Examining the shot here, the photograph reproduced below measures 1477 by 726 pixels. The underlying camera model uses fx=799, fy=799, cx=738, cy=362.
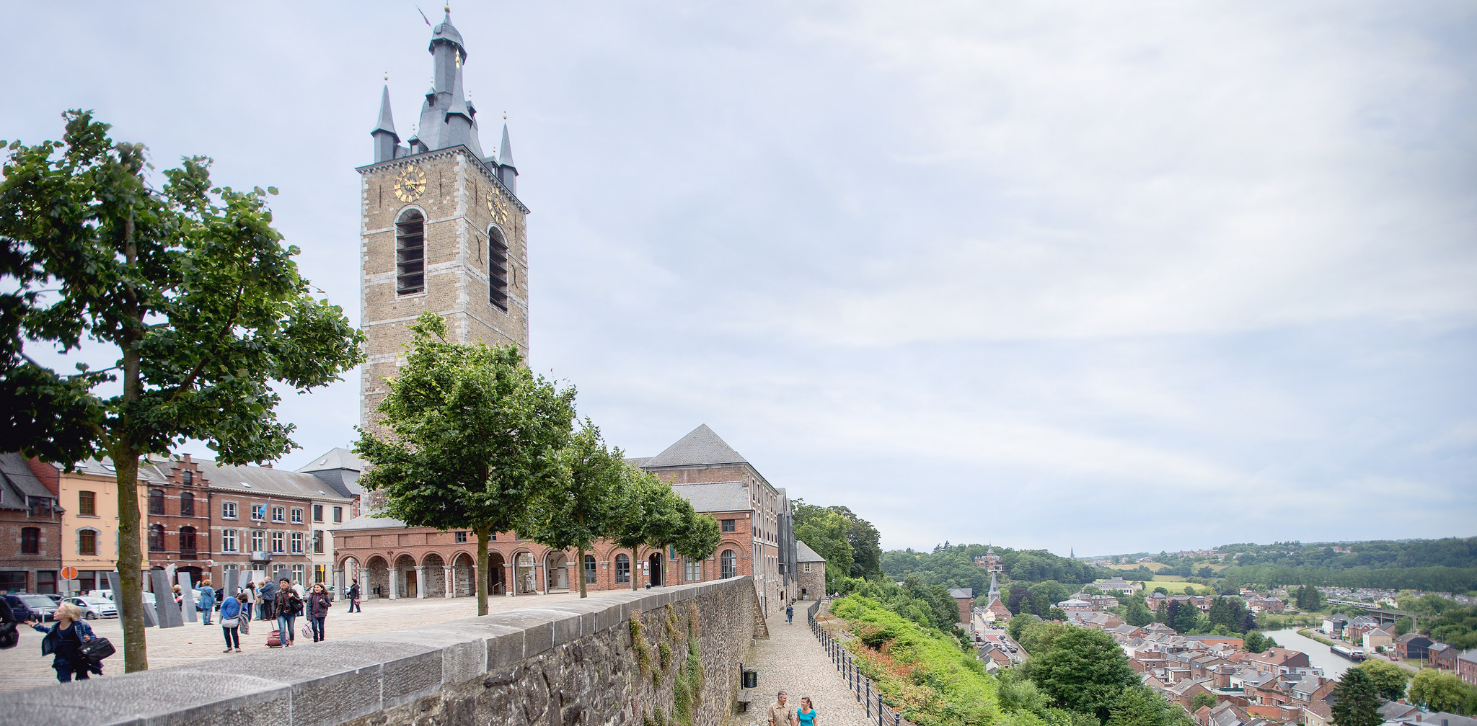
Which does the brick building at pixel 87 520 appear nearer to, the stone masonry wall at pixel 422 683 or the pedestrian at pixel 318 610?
the pedestrian at pixel 318 610

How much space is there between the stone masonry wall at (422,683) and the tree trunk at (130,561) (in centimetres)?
526

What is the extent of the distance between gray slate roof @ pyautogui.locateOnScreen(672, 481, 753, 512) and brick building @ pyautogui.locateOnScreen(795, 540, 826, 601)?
919 inches

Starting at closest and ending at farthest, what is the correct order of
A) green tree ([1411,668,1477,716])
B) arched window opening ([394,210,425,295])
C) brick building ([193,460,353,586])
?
brick building ([193,460,353,586]) < arched window opening ([394,210,425,295]) < green tree ([1411,668,1477,716])

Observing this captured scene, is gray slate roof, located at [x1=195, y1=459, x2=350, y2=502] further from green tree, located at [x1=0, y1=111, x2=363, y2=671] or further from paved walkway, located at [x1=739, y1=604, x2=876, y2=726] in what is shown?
green tree, located at [x1=0, y1=111, x2=363, y2=671]

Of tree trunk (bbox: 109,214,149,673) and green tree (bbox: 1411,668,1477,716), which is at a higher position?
tree trunk (bbox: 109,214,149,673)

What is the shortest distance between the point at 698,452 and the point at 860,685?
116ft

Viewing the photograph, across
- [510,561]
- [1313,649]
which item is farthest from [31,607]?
[1313,649]

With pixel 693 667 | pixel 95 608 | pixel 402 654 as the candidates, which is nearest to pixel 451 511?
pixel 693 667

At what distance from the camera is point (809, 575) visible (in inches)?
2832

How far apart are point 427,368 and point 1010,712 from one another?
23396 mm

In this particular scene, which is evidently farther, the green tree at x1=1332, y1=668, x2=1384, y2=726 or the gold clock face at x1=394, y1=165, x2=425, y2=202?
the green tree at x1=1332, y1=668, x2=1384, y2=726

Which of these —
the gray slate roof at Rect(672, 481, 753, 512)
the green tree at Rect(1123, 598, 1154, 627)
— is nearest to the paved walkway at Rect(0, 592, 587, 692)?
the gray slate roof at Rect(672, 481, 753, 512)

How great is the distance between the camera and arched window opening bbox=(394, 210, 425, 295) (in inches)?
1828

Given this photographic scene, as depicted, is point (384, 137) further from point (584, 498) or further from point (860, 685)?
point (860, 685)
